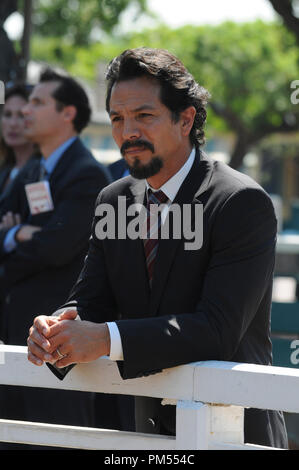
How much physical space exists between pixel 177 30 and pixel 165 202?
1043 inches

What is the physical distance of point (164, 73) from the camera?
243 cm

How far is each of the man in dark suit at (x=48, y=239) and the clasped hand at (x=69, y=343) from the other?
1745 mm

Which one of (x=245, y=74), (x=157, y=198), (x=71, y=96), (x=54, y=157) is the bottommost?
(x=157, y=198)

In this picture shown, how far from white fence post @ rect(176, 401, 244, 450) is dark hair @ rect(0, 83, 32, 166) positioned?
3567mm

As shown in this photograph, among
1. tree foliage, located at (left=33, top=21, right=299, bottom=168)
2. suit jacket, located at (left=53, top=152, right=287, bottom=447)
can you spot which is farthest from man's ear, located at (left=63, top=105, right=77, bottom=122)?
tree foliage, located at (left=33, top=21, right=299, bottom=168)

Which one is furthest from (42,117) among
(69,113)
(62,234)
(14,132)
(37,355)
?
(37,355)

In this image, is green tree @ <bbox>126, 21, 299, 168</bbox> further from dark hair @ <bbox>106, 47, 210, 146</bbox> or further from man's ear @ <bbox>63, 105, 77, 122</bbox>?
dark hair @ <bbox>106, 47, 210, 146</bbox>

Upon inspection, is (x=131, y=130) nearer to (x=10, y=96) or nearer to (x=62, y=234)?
(x=62, y=234)

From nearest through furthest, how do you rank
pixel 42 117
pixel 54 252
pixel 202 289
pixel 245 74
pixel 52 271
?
pixel 202 289 < pixel 54 252 < pixel 52 271 < pixel 42 117 < pixel 245 74

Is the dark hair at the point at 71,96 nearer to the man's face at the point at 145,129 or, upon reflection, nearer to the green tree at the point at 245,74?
the man's face at the point at 145,129

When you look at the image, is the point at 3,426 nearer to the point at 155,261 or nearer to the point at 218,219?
the point at 155,261

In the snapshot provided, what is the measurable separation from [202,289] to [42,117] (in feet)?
7.82

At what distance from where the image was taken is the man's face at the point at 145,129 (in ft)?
7.89
